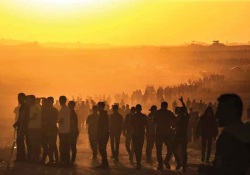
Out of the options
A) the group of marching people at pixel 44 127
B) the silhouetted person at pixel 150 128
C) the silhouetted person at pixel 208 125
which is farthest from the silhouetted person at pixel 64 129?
the silhouetted person at pixel 208 125

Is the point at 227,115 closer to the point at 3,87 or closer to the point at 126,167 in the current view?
the point at 126,167

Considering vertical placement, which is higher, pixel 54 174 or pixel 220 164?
pixel 220 164

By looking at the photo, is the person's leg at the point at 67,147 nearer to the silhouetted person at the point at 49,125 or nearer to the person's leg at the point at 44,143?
the silhouetted person at the point at 49,125

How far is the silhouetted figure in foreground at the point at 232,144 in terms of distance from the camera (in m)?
5.70

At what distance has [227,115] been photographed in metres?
5.83

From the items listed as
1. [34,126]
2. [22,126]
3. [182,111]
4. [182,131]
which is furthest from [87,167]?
[182,111]

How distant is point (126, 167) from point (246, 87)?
42828 mm

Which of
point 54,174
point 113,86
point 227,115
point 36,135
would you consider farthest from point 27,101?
point 113,86

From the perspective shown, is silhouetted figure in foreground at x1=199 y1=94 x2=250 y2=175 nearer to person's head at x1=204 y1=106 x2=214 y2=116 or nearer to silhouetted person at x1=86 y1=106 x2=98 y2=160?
person's head at x1=204 y1=106 x2=214 y2=116

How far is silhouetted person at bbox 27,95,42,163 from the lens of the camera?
14.7 m

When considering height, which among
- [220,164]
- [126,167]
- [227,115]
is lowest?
[126,167]

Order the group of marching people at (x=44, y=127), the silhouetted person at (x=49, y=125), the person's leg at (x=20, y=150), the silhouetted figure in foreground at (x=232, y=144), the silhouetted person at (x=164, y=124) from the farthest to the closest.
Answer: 1. the person's leg at (x=20, y=150)
2. the silhouetted person at (x=49, y=125)
3. the group of marching people at (x=44, y=127)
4. the silhouetted person at (x=164, y=124)
5. the silhouetted figure in foreground at (x=232, y=144)

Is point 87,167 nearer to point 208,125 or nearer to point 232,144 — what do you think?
point 208,125

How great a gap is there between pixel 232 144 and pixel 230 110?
13.2 inches
